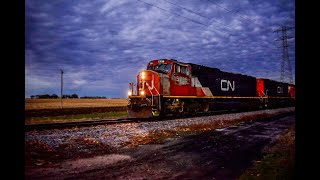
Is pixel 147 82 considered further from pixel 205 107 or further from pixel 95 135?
pixel 95 135

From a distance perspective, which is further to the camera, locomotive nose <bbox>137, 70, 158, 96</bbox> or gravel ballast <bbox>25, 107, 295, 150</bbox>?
locomotive nose <bbox>137, 70, 158, 96</bbox>

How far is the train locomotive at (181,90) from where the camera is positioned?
19141mm

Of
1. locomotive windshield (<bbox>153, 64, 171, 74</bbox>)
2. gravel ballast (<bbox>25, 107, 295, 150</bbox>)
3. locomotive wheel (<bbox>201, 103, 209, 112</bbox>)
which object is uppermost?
locomotive windshield (<bbox>153, 64, 171, 74</bbox>)

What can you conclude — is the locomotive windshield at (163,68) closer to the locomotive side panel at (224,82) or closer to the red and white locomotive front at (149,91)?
the red and white locomotive front at (149,91)

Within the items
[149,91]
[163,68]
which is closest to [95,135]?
[149,91]

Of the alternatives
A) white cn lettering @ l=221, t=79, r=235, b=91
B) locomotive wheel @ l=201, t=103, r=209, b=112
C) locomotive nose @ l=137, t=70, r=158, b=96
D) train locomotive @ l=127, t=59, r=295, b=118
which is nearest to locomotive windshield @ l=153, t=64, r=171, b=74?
train locomotive @ l=127, t=59, r=295, b=118

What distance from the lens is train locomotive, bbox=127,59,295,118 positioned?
1914cm

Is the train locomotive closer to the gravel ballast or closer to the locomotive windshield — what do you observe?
the locomotive windshield

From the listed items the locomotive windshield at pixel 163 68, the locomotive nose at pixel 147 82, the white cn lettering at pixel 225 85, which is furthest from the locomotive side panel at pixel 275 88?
the locomotive nose at pixel 147 82

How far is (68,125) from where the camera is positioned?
1476 cm

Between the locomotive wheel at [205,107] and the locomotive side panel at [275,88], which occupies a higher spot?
the locomotive side panel at [275,88]
